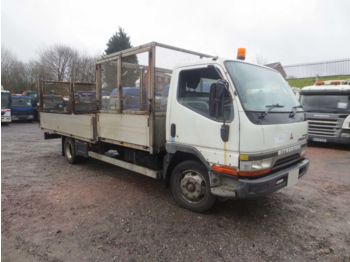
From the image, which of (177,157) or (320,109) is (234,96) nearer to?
(177,157)

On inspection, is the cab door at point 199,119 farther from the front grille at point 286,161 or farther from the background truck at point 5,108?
the background truck at point 5,108

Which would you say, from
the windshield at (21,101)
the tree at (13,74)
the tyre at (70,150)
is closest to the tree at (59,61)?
the tree at (13,74)

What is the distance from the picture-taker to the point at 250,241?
9.67 ft

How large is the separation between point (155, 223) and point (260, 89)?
2.27m

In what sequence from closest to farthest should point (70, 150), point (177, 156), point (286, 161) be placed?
point (286, 161), point (177, 156), point (70, 150)

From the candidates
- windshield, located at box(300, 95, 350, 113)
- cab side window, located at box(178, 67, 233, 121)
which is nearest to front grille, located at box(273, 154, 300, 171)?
cab side window, located at box(178, 67, 233, 121)

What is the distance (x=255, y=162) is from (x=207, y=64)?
1386 millimetres

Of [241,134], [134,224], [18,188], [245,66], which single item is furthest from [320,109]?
[18,188]

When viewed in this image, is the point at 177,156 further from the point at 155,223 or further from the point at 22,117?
the point at 22,117

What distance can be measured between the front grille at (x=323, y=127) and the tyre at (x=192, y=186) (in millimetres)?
7017

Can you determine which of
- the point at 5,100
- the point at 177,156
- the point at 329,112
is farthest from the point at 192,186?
the point at 5,100

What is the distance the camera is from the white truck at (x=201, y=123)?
9.64 feet

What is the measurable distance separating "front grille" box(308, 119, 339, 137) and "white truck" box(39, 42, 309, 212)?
5.70m

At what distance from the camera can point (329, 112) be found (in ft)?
28.3
